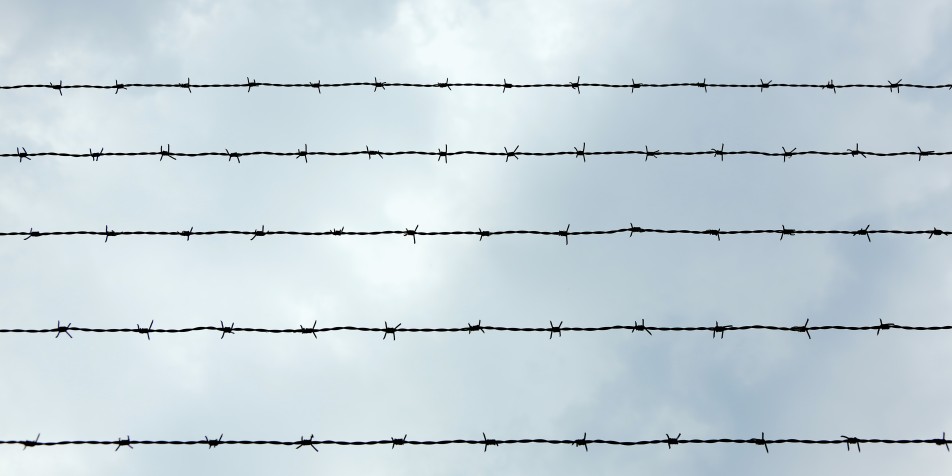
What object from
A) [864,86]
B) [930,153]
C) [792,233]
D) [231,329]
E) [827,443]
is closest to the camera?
[827,443]

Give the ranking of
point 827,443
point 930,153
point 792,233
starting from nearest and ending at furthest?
point 827,443
point 792,233
point 930,153

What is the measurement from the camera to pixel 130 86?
577 cm

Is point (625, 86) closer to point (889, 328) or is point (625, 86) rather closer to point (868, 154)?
point (868, 154)

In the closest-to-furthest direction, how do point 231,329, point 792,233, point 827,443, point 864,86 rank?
point 827,443, point 231,329, point 792,233, point 864,86

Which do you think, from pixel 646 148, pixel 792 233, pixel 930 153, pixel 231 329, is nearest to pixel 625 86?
pixel 646 148

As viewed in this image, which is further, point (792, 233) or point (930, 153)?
point (930, 153)

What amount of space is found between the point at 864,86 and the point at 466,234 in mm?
3043

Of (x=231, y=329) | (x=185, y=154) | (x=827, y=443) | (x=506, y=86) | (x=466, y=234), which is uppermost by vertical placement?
(x=506, y=86)

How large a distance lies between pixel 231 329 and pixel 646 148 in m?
2.85

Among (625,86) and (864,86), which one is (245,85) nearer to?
(625,86)

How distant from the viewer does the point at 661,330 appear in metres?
4.61

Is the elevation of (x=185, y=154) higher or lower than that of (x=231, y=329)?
higher

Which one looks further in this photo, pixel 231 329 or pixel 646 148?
pixel 646 148

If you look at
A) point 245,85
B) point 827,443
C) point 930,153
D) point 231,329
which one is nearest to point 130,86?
point 245,85
